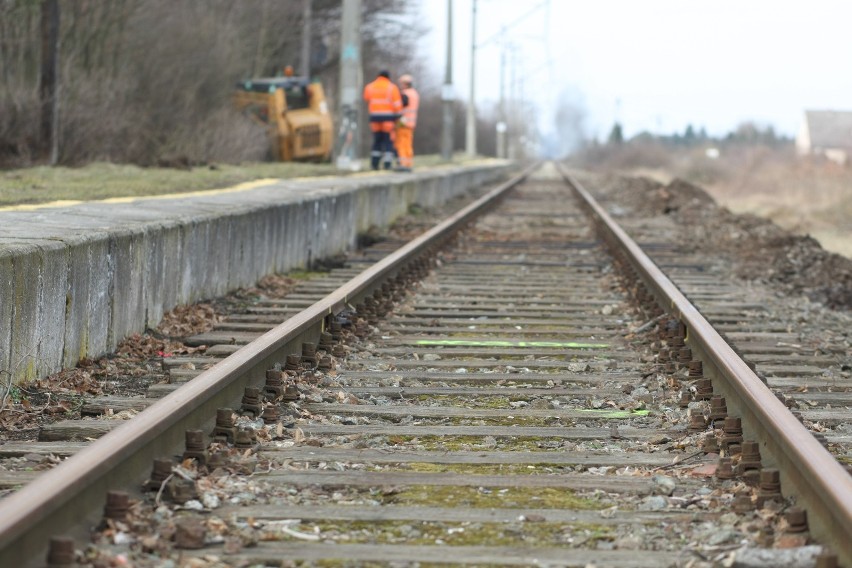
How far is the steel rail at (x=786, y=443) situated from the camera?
11.7ft

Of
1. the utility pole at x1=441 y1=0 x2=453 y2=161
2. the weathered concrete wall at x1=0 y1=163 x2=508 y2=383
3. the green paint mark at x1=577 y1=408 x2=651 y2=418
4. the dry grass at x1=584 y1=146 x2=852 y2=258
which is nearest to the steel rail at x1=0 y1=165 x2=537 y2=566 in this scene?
the weathered concrete wall at x1=0 y1=163 x2=508 y2=383

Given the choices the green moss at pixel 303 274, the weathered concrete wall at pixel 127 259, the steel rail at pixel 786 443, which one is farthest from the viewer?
the green moss at pixel 303 274

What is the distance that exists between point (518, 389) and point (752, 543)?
2554 millimetres

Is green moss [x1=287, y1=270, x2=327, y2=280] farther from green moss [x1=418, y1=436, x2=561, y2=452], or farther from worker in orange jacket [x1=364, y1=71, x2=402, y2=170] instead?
worker in orange jacket [x1=364, y1=71, x2=402, y2=170]

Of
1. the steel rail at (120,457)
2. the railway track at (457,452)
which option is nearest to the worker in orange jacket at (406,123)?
the railway track at (457,452)

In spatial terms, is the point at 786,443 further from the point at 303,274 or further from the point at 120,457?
the point at 303,274

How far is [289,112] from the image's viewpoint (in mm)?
30188

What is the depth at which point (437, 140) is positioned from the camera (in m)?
72.9

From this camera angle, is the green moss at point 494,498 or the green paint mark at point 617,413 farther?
the green paint mark at point 617,413

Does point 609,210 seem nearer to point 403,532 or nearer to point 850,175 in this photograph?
point 850,175

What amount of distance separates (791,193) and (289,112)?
39.7 feet

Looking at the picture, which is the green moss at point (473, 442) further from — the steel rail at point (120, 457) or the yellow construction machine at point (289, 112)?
the yellow construction machine at point (289, 112)

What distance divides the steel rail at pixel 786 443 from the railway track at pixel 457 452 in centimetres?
1

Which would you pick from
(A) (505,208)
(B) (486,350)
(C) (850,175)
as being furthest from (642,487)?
(C) (850,175)
